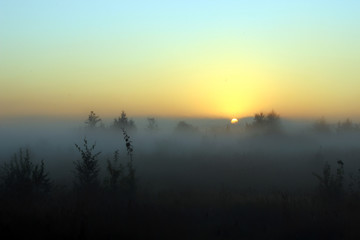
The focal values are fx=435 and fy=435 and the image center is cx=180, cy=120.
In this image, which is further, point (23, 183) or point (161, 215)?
point (23, 183)

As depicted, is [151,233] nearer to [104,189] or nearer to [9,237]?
[9,237]

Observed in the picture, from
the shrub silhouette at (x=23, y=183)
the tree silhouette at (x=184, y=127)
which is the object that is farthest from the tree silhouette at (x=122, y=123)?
the shrub silhouette at (x=23, y=183)

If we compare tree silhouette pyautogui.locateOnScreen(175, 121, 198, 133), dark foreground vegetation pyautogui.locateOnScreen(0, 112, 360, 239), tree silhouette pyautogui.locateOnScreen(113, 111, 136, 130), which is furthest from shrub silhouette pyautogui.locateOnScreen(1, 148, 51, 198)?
tree silhouette pyautogui.locateOnScreen(175, 121, 198, 133)

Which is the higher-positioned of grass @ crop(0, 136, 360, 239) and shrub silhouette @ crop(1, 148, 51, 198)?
shrub silhouette @ crop(1, 148, 51, 198)

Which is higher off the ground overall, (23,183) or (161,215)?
(23,183)

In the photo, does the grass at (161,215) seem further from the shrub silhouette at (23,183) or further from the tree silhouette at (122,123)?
the tree silhouette at (122,123)

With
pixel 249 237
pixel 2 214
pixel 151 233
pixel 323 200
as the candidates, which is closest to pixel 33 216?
pixel 2 214

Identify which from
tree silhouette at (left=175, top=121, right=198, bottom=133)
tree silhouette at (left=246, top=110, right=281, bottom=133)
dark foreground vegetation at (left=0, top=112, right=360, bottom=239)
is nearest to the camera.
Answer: dark foreground vegetation at (left=0, top=112, right=360, bottom=239)

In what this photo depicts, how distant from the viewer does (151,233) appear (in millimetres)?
9109

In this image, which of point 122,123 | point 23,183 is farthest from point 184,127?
point 23,183

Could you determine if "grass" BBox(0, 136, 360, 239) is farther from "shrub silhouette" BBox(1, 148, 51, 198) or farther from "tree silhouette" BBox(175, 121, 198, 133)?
"tree silhouette" BBox(175, 121, 198, 133)

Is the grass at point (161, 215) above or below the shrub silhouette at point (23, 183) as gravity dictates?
below

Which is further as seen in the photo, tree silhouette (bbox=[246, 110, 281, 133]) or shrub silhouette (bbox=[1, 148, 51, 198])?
tree silhouette (bbox=[246, 110, 281, 133])

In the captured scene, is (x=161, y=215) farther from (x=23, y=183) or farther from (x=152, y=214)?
(x=23, y=183)
